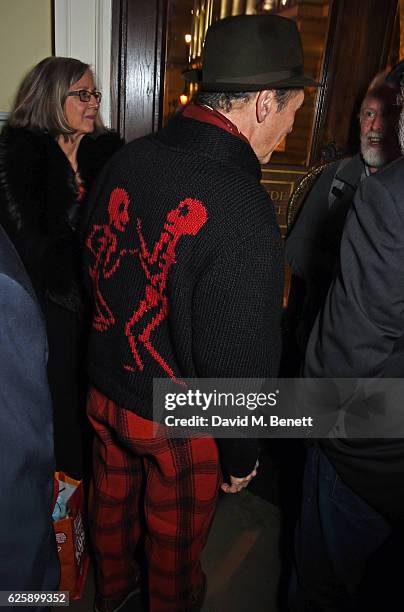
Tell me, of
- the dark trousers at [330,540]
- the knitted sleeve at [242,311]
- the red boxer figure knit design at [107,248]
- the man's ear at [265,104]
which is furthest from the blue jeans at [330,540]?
the man's ear at [265,104]

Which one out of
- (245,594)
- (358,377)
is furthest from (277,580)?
(358,377)

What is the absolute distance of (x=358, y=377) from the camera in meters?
0.99

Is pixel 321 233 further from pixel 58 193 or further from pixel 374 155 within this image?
pixel 58 193

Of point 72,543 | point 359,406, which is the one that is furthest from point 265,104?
point 72,543

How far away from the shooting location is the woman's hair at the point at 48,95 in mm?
1823

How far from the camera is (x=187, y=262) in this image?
95 cm

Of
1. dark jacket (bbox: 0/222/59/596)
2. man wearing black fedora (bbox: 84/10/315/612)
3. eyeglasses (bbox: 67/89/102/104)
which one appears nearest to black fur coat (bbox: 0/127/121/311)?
eyeglasses (bbox: 67/89/102/104)

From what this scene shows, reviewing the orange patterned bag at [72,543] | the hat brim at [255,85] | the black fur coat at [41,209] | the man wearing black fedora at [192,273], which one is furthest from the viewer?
the black fur coat at [41,209]

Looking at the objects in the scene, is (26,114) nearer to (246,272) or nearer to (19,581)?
(246,272)

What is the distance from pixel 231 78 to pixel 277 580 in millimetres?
1787

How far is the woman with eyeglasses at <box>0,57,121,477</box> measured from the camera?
5.52 feet

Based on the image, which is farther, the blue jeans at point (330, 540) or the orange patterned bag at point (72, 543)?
the orange patterned bag at point (72, 543)

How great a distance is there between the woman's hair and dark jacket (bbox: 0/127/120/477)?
9cm

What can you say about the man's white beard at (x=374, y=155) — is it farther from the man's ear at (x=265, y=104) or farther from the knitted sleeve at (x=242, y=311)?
the knitted sleeve at (x=242, y=311)
